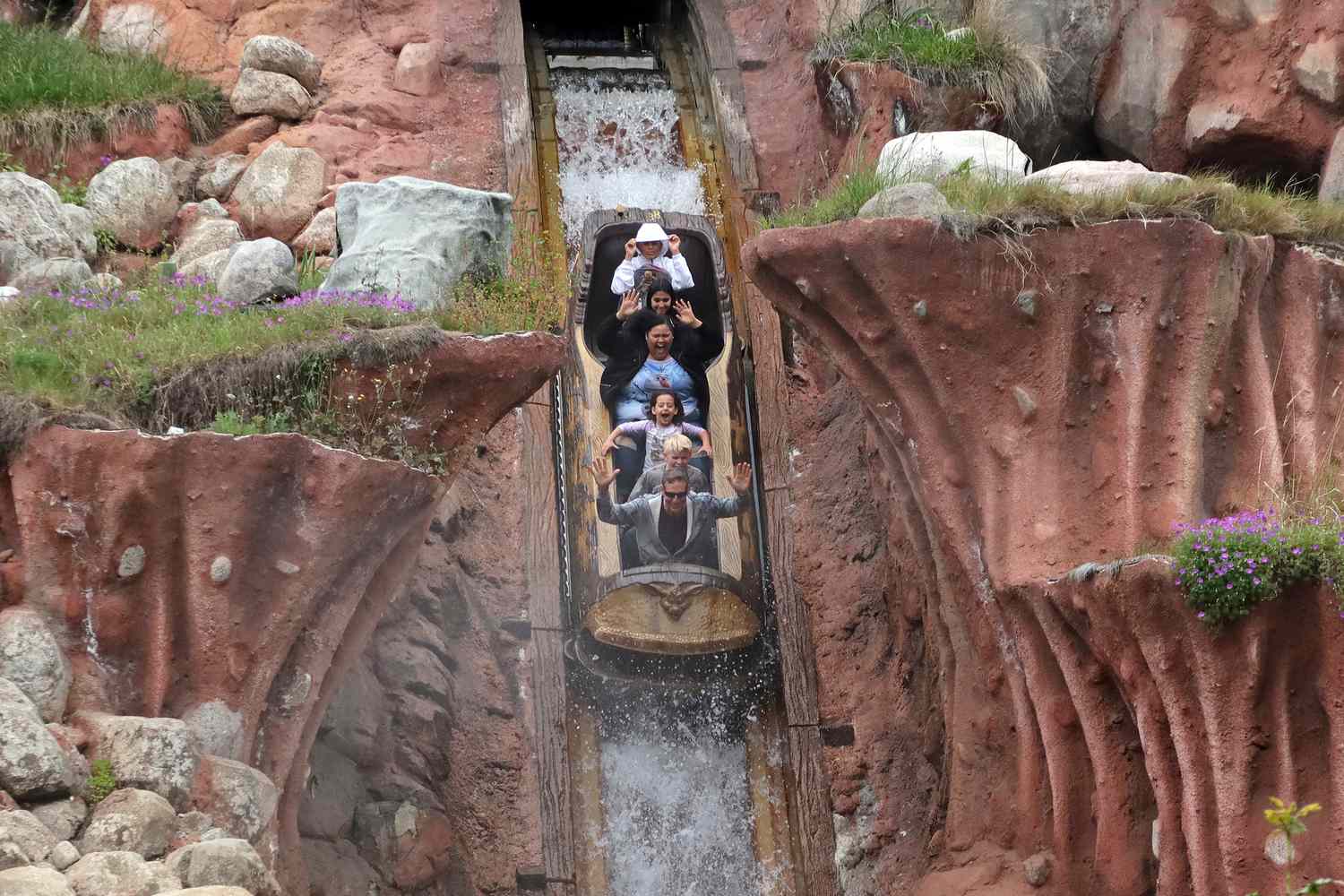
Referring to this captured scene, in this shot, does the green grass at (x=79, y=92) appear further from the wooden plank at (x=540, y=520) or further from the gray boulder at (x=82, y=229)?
the wooden plank at (x=540, y=520)

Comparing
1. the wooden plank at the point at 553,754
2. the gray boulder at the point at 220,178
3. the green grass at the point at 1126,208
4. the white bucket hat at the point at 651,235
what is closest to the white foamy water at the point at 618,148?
the white bucket hat at the point at 651,235

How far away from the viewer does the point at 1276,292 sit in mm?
10984

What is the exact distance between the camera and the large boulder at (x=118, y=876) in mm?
7785

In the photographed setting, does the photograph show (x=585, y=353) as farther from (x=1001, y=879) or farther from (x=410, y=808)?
(x=1001, y=879)

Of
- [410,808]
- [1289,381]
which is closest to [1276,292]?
[1289,381]

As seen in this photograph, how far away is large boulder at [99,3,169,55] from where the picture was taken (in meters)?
16.4

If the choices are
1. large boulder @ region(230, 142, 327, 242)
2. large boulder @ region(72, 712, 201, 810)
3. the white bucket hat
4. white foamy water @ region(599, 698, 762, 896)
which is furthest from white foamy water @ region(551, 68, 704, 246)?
large boulder @ region(72, 712, 201, 810)

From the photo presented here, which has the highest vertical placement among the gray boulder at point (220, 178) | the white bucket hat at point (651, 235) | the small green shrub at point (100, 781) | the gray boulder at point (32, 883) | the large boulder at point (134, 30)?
the large boulder at point (134, 30)

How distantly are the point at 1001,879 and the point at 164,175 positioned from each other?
7972 mm

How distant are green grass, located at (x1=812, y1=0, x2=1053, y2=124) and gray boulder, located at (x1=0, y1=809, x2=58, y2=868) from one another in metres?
8.91

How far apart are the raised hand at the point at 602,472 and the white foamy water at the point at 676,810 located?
154cm

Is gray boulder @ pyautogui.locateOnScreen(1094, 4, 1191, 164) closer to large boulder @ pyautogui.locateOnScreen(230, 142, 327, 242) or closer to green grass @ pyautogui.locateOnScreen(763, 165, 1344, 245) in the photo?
green grass @ pyautogui.locateOnScreen(763, 165, 1344, 245)

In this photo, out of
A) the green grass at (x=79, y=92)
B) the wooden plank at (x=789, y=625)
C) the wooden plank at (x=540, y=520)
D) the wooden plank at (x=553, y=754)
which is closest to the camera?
the wooden plank at (x=553, y=754)

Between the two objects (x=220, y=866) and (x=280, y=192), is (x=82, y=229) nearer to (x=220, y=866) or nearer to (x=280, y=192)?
(x=280, y=192)
